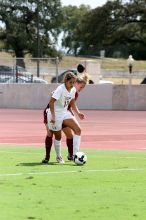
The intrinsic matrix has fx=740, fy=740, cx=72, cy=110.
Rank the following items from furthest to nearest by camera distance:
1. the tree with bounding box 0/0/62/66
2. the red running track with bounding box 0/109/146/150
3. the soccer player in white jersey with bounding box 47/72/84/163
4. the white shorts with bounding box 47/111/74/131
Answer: the tree with bounding box 0/0/62/66 < the red running track with bounding box 0/109/146/150 < the white shorts with bounding box 47/111/74/131 < the soccer player in white jersey with bounding box 47/72/84/163

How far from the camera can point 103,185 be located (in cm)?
1077

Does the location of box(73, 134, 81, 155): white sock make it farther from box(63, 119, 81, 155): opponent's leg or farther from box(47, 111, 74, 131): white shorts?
box(47, 111, 74, 131): white shorts

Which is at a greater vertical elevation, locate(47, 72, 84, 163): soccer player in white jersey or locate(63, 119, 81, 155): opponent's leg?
locate(47, 72, 84, 163): soccer player in white jersey

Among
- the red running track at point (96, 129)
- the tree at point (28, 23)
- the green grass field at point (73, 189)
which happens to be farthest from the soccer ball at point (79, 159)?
the tree at point (28, 23)

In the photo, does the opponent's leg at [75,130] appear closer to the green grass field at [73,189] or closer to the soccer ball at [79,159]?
the green grass field at [73,189]

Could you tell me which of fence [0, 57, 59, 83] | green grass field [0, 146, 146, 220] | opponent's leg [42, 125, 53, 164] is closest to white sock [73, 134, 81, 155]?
green grass field [0, 146, 146, 220]

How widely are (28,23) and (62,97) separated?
7151cm

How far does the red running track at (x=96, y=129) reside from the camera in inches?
770

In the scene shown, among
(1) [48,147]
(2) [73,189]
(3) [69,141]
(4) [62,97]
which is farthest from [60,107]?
(2) [73,189]

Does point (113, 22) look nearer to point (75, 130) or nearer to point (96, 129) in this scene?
point (96, 129)

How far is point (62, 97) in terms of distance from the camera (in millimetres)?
13625

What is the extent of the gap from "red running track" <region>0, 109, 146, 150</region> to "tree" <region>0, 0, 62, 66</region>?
154 ft

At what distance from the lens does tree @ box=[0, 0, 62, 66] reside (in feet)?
270

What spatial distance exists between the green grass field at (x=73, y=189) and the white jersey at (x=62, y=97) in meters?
1.02
